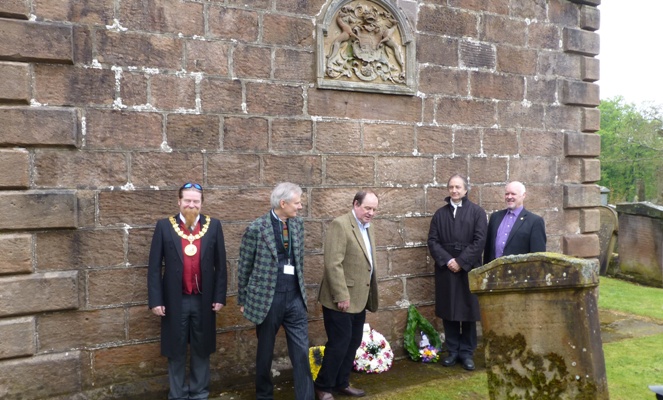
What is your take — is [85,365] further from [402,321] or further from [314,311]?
[402,321]

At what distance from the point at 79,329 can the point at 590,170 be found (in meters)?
6.65

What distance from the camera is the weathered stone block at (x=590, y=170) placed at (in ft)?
25.3

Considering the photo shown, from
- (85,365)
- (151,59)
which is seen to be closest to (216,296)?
(85,365)

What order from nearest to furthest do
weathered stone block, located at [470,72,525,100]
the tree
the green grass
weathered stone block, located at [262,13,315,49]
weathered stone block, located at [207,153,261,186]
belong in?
weathered stone block, located at [207,153,261,186] < weathered stone block, located at [262,13,315,49] < weathered stone block, located at [470,72,525,100] < the green grass < the tree

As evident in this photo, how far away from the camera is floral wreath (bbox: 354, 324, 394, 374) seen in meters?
5.78

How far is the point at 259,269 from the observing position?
4648 millimetres

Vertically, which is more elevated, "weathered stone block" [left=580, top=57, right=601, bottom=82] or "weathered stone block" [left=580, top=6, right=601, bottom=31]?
"weathered stone block" [left=580, top=6, right=601, bottom=31]

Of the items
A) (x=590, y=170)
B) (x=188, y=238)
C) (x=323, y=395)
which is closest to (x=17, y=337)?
(x=188, y=238)

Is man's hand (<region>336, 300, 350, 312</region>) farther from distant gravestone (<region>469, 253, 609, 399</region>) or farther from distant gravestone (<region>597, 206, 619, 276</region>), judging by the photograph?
distant gravestone (<region>597, 206, 619, 276</region>)

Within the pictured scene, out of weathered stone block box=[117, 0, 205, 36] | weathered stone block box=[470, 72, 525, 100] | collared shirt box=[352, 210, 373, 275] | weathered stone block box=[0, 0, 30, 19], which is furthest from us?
weathered stone block box=[470, 72, 525, 100]

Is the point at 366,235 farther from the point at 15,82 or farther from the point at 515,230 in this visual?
the point at 15,82

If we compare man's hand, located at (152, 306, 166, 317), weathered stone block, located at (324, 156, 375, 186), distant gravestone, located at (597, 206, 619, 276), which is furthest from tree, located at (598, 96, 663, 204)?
man's hand, located at (152, 306, 166, 317)

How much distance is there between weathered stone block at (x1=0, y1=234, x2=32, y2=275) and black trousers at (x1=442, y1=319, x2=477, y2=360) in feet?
13.7

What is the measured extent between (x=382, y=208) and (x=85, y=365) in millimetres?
3321
